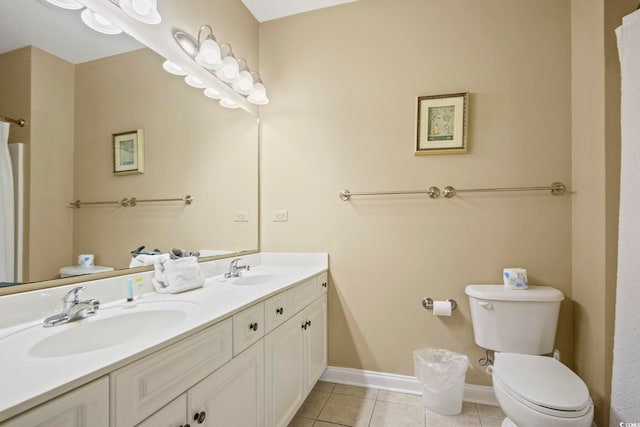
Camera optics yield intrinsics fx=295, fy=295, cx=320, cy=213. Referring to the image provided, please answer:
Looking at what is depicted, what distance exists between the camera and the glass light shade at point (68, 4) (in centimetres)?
106

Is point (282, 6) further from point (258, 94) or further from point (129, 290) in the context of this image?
point (129, 290)

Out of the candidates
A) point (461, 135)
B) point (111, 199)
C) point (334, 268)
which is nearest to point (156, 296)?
point (111, 199)

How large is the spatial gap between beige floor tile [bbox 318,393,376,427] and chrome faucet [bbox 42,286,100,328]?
1292 mm

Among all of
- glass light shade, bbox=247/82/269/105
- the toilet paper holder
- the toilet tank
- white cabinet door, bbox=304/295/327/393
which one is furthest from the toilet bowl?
glass light shade, bbox=247/82/269/105

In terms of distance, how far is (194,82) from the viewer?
66.1 inches

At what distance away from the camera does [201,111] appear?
176 cm

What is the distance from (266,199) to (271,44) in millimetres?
1169

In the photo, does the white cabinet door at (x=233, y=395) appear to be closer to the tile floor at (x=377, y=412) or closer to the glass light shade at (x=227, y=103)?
the tile floor at (x=377, y=412)

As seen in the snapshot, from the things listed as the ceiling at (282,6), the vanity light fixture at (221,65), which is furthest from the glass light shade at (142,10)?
the ceiling at (282,6)

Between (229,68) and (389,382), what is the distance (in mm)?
2207

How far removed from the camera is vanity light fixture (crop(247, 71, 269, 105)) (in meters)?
2.01

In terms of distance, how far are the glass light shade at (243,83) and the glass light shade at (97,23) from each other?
2.35 ft

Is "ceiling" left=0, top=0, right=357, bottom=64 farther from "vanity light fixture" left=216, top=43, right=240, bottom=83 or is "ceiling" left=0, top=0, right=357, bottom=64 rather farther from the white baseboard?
the white baseboard

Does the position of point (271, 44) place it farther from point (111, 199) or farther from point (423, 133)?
point (111, 199)
